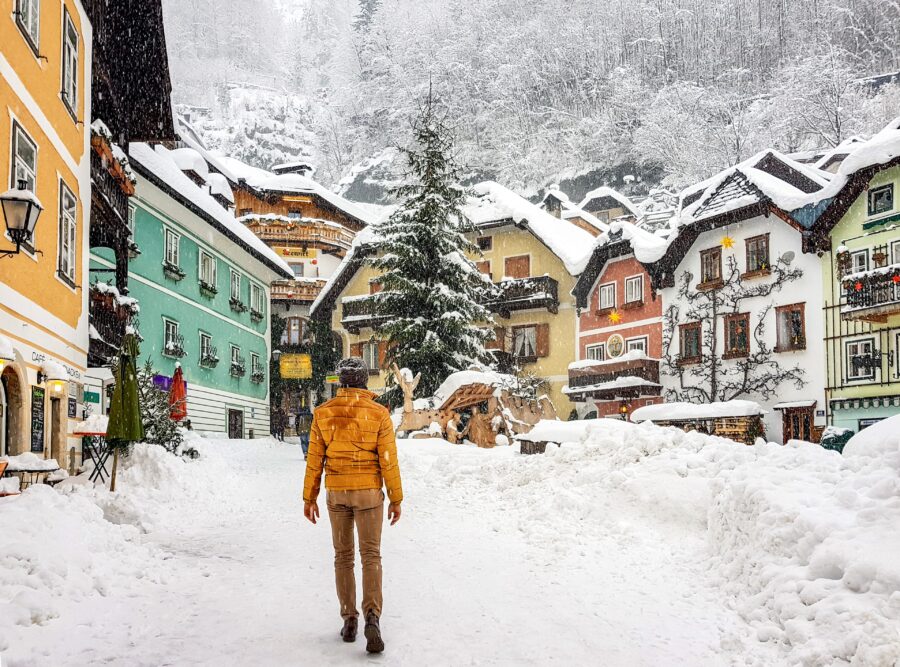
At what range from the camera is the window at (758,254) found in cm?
2792

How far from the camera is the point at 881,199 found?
24.6 meters

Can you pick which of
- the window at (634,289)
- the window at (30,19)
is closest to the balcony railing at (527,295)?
the window at (634,289)

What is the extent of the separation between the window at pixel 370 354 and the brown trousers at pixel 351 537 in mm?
32779

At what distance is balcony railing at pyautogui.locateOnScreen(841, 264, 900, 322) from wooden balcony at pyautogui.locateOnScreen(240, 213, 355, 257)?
28913 millimetres

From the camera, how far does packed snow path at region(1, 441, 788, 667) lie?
498 cm

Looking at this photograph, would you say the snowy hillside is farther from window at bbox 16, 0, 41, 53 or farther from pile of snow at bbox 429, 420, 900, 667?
window at bbox 16, 0, 41, 53

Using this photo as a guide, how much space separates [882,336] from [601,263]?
40.8ft

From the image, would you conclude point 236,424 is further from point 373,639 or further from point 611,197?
point 611,197

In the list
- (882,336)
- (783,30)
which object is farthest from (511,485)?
(783,30)

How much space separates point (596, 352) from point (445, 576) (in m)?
27.3

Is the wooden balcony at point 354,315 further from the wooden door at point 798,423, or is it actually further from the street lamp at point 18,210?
the street lamp at point 18,210

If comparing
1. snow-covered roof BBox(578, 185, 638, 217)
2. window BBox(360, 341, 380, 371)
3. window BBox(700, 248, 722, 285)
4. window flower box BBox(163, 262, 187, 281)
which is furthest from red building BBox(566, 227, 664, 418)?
snow-covered roof BBox(578, 185, 638, 217)

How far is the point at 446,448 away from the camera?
18453 millimetres

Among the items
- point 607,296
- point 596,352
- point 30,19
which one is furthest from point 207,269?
point 30,19
